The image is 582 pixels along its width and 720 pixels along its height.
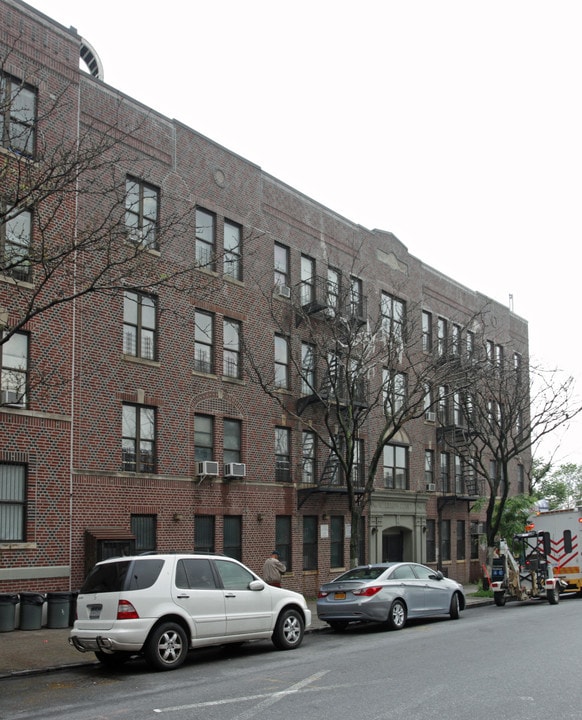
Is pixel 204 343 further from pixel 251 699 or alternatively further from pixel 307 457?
pixel 251 699

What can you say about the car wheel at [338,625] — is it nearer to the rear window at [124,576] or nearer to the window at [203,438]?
the window at [203,438]

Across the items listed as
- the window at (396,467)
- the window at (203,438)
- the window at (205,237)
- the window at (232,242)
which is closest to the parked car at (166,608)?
the window at (203,438)

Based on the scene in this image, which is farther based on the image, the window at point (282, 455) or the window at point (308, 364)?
the window at point (308, 364)

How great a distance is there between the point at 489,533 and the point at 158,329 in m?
15.2

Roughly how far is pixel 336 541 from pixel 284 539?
294cm

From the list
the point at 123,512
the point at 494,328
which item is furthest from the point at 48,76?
the point at 494,328

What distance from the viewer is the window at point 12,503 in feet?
58.6

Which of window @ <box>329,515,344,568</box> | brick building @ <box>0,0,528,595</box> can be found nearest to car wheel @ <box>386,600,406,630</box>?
brick building @ <box>0,0,528,595</box>

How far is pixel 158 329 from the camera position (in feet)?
72.9

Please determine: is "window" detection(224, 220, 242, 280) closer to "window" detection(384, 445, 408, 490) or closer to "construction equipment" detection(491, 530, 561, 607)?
"window" detection(384, 445, 408, 490)

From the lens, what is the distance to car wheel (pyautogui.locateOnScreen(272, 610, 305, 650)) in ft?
47.2

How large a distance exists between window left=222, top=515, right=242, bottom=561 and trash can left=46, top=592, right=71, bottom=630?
277 inches

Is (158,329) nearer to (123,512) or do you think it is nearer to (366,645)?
(123,512)

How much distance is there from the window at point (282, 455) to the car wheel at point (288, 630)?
11.0 meters
